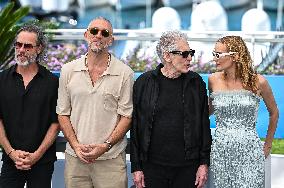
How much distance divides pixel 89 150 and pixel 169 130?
602 mm

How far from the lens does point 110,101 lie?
4410 millimetres

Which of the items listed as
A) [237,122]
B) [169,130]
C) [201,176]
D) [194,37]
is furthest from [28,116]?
[194,37]

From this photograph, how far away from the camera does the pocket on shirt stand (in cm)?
439

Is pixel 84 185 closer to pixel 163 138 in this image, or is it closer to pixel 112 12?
pixel 163 138

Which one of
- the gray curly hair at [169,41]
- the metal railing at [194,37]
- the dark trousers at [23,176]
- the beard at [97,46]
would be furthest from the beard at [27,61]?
the metal railing at [194,37]

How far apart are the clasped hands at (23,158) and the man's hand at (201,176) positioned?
3.85 ft

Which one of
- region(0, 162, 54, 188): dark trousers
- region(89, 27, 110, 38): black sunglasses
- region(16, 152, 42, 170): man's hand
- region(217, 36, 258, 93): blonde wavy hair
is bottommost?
region(0, 162, 54, 188): dark trousers

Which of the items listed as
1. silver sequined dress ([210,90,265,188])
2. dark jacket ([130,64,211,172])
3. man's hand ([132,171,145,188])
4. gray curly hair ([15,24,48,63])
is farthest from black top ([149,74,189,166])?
gray curly hair ([15,24,48,63])

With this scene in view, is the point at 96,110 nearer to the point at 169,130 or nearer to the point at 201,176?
the point at 169,130

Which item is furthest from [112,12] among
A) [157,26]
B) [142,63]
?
[142,63]

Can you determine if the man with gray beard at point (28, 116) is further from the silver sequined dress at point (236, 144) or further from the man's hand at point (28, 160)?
the silver sequined dress at point (236, 144)

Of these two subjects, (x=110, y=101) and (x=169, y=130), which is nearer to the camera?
(x=169, y=130)

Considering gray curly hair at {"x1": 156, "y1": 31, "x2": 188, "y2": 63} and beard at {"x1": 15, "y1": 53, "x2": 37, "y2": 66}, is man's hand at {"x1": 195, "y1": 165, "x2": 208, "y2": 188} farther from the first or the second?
beard at {"x1": 15, "y1": 53, "x2": 37, "y2": 66}

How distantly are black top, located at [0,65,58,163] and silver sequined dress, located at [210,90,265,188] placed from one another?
1.24m
